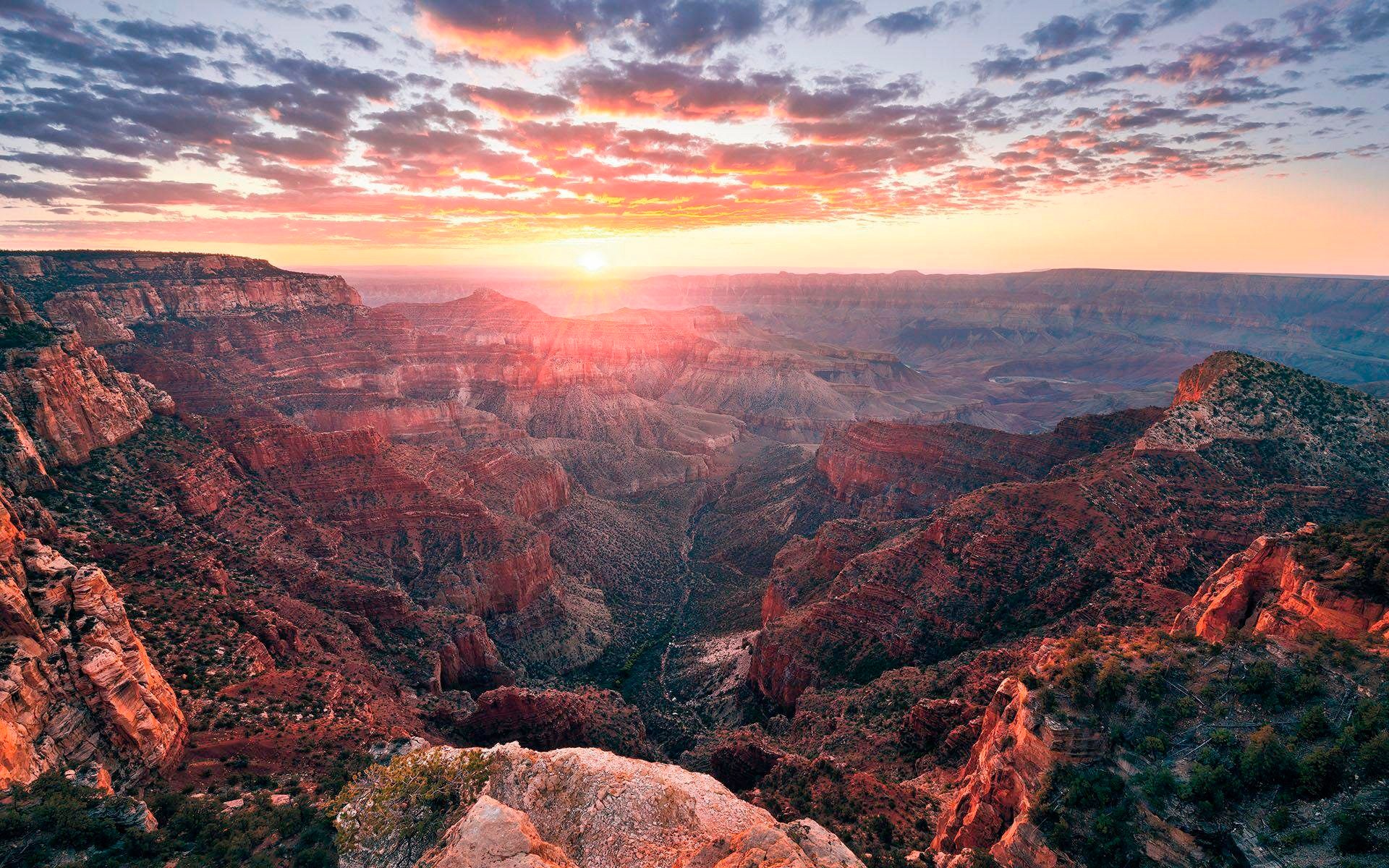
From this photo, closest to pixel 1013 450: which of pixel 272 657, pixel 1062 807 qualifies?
pixel 1062 807

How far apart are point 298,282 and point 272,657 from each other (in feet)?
397

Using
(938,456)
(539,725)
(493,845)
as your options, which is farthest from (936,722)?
(938,456)

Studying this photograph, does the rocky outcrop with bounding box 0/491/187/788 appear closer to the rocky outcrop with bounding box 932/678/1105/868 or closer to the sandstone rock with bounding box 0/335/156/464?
the sandstone rock with bounding box 0/335/156/464

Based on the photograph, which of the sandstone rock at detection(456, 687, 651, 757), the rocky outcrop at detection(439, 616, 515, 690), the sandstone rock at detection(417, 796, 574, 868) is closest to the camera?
the sandstone rock at detection(417, 796, 574, 868)

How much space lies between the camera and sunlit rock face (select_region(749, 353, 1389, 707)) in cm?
4225

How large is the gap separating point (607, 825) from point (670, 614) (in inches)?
2272

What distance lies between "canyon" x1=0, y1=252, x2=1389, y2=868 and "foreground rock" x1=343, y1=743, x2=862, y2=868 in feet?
0.38

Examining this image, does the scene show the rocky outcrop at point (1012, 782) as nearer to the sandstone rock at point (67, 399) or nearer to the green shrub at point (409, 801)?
the green shrub at point (409, 801)

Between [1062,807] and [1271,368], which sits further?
[1271,368]

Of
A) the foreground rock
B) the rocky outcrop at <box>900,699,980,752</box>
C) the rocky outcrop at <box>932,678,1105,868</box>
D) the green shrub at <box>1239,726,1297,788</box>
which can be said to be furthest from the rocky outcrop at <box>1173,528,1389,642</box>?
the foreground rock

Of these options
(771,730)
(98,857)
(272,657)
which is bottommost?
(771,730)

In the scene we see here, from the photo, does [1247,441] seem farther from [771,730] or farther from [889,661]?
[771,730]

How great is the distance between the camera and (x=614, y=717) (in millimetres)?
44719

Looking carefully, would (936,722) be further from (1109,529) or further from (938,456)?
(938,456)
